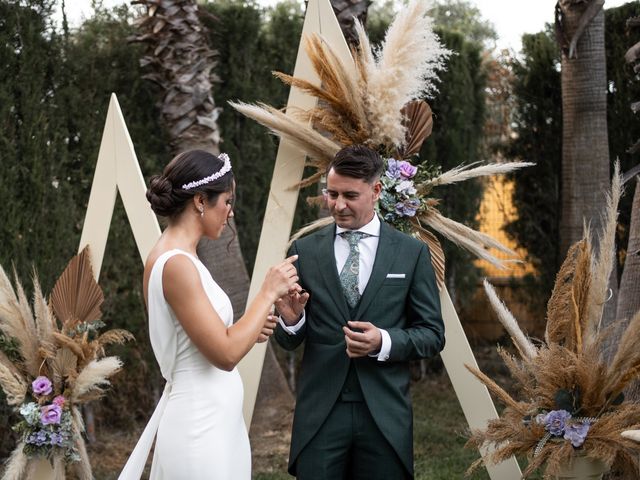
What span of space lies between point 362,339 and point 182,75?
11.3ft

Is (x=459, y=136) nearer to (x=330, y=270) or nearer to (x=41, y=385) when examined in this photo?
(x=41, y=385)

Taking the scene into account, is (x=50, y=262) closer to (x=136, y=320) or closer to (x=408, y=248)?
(x=136, y=320)

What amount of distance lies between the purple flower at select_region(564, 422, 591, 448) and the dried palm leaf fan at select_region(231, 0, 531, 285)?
3.04ft

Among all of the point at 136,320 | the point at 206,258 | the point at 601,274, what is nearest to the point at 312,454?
the point at 601,274

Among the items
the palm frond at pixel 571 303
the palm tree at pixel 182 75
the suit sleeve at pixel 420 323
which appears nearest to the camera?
the suit sleeve at pixel 420 323

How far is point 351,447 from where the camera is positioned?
132 inches

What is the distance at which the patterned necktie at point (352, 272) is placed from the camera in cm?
343

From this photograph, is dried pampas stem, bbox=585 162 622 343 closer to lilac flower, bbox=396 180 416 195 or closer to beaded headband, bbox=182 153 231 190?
lilac flower, bbox=396 180 416 195

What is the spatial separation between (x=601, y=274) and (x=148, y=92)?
4162 mm

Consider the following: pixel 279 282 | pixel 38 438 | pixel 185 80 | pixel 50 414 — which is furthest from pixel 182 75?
pixel 279 282

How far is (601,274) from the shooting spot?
3627mm

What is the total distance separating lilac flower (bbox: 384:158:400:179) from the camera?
4.17 meters

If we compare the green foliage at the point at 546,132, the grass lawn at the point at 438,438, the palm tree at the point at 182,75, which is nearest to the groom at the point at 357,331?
the grass lawn at the point at 438,438

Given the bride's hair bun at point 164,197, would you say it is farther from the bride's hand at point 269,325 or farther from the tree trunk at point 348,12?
the tree trunk at point 348,12
